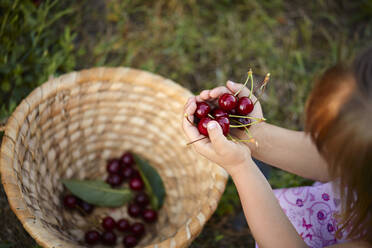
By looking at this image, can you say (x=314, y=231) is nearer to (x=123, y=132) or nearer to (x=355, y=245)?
(x=355, y=245)

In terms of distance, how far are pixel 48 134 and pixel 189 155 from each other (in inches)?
24.2

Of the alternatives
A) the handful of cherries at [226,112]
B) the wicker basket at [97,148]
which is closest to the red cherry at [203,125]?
the handful of cherries at [226,112]

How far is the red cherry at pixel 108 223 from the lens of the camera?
1.53 meters

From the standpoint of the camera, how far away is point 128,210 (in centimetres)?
161

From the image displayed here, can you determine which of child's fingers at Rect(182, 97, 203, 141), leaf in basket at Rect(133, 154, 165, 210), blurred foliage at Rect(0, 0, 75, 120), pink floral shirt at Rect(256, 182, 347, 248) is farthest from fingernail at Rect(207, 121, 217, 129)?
blurred foliage at Rect(0, 0, 75, 120)

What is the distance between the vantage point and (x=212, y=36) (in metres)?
2.36

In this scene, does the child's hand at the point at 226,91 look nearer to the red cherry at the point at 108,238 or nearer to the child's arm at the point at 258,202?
the child's arm at the point at 258,202

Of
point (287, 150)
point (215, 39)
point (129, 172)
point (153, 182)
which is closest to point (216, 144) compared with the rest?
point (287, 150)

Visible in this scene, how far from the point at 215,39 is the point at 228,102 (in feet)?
4.31

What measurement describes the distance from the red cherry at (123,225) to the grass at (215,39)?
46 cm

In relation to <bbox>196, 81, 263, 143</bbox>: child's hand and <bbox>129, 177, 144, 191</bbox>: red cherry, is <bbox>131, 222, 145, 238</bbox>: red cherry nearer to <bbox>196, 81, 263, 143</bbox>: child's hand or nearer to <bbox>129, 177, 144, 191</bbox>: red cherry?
<bbox>129, 177, 144, 191</bbox>: red cherry

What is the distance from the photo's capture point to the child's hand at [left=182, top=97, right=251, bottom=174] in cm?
100

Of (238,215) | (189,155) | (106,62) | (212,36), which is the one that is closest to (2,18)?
(106,62)

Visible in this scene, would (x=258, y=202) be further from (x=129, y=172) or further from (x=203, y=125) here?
(x=129, y=172)
